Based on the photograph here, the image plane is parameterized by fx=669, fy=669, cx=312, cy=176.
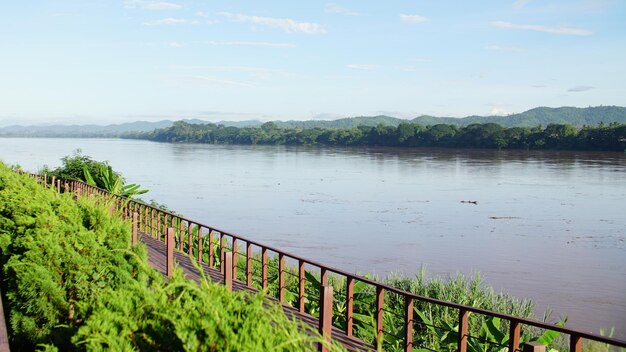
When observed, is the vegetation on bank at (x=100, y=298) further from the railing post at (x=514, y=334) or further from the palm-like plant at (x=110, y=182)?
the palm-like plant at (x=110, y=182)

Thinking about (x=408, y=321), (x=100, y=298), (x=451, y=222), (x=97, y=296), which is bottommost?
(x=451, y=222)

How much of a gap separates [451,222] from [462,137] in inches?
3602

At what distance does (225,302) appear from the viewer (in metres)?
2.86

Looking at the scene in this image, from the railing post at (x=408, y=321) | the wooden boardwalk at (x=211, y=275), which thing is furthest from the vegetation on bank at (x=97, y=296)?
the railing post at (x=408, y=321)

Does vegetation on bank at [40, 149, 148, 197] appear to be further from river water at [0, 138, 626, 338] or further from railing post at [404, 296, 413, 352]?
railing post at [404, 296, 413, 352]

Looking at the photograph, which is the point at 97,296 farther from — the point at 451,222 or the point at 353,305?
the point at 451,222

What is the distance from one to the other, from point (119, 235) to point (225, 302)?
2546 mm

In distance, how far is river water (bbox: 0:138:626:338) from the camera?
2380 cm

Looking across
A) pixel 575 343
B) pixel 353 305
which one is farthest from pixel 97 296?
pixel 353 305

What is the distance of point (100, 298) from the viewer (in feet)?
10.7

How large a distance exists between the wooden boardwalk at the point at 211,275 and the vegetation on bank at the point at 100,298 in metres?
1.15

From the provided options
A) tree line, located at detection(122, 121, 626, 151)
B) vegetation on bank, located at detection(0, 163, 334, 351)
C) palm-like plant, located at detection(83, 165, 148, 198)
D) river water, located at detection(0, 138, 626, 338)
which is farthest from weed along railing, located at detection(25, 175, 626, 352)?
tree line, located at detection(122, 121, 626, 151)

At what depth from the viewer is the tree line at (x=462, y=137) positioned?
102 m

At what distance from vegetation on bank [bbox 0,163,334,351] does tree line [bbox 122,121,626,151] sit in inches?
3985
